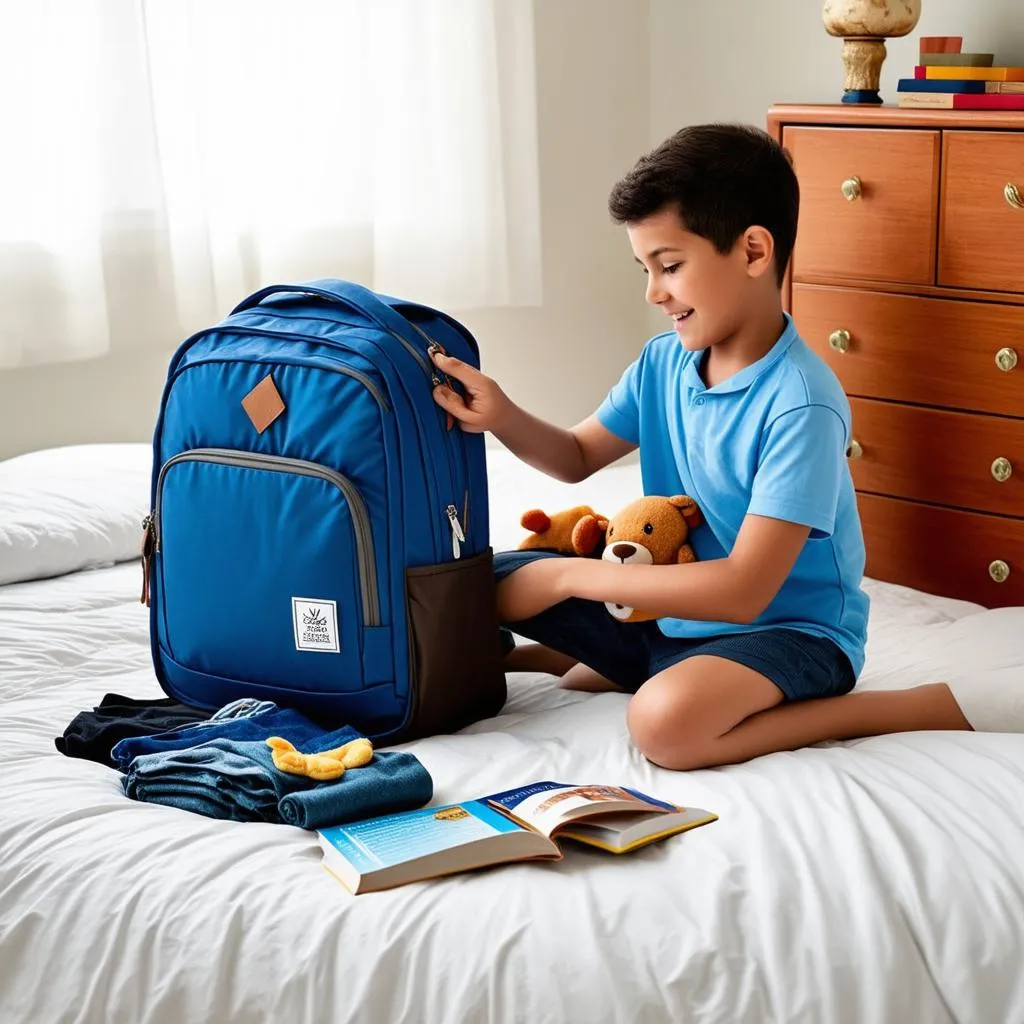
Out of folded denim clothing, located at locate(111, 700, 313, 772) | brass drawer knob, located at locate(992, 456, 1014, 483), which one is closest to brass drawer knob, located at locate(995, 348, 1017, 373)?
brass drawer knob, located at locate(992, 456, 1014, 483)

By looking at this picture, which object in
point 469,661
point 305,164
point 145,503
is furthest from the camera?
point 305,164

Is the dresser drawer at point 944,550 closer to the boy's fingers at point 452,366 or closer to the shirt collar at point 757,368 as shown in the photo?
the shirt collar at point 757,368

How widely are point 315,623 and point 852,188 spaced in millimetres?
1254

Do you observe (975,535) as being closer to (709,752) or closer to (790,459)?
(790,459)

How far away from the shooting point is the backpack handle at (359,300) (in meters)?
1.58

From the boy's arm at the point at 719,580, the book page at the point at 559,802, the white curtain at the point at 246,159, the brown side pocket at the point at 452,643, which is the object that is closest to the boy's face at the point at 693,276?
the boy's arm at the point at 719,580

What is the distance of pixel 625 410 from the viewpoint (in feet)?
6.14

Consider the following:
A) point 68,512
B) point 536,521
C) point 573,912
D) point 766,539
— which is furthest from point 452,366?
point 68,512

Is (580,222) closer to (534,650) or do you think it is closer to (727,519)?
(534,650)

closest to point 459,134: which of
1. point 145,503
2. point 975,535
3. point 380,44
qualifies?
point 380,44

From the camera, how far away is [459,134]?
3139 mm

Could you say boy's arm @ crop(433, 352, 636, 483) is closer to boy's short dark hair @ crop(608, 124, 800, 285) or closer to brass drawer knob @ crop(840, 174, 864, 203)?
boy's short dark hair @ crop(608, 124, 800, 285)

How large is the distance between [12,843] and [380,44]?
2.16 m

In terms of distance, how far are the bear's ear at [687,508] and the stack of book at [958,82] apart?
2.94 feet
